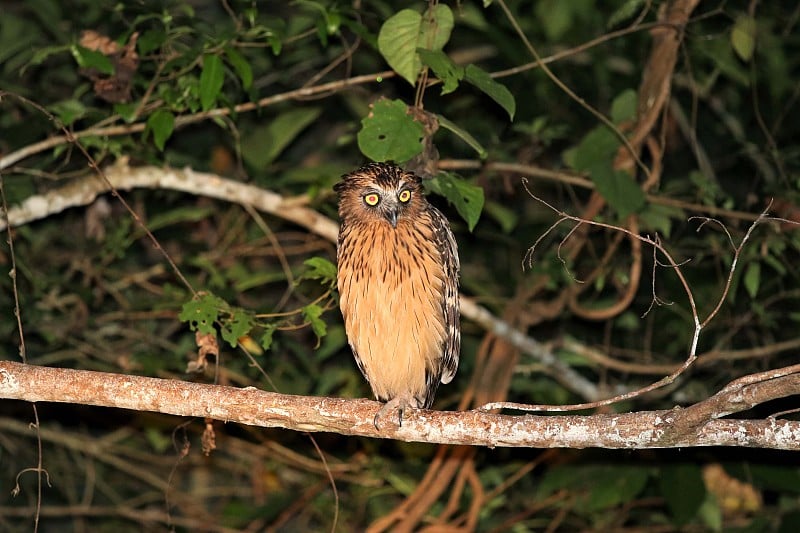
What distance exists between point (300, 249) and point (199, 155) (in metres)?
0.82

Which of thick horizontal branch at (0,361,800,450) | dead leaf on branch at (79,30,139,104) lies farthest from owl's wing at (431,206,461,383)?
dead leaf on branch at (79,30,139,104)

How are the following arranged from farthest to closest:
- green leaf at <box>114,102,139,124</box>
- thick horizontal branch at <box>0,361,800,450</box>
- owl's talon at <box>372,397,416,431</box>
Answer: green leaf at <box>114,102,139,124</box> < owl's talon at <box>372,397,416,431</box> < thick horizontal branch at <box>0,361,800,450</box>

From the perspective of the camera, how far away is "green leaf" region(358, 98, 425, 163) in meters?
3.59

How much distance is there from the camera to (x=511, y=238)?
5.77 meters

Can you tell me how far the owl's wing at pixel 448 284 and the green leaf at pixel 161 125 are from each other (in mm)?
1094

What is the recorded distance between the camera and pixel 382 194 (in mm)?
4086

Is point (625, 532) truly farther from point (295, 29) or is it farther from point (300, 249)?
point (295, 29)

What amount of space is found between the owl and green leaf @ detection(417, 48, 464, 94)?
1.70ft

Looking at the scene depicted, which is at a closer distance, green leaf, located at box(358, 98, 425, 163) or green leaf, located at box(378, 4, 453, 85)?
green leaf, located at box(358, 98, 425, 163)

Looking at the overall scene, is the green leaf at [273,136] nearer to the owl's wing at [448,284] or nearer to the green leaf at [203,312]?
the owl's wing at [448,284]

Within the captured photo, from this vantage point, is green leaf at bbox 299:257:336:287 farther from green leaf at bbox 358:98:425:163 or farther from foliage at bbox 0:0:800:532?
green leaf at bbox 358:98:425:163

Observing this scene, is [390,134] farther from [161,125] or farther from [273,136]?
[273,136]

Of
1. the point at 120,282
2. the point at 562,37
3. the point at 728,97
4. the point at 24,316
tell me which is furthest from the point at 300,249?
the point at 728,97

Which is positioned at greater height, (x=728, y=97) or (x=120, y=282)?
(x=728, y=97)
